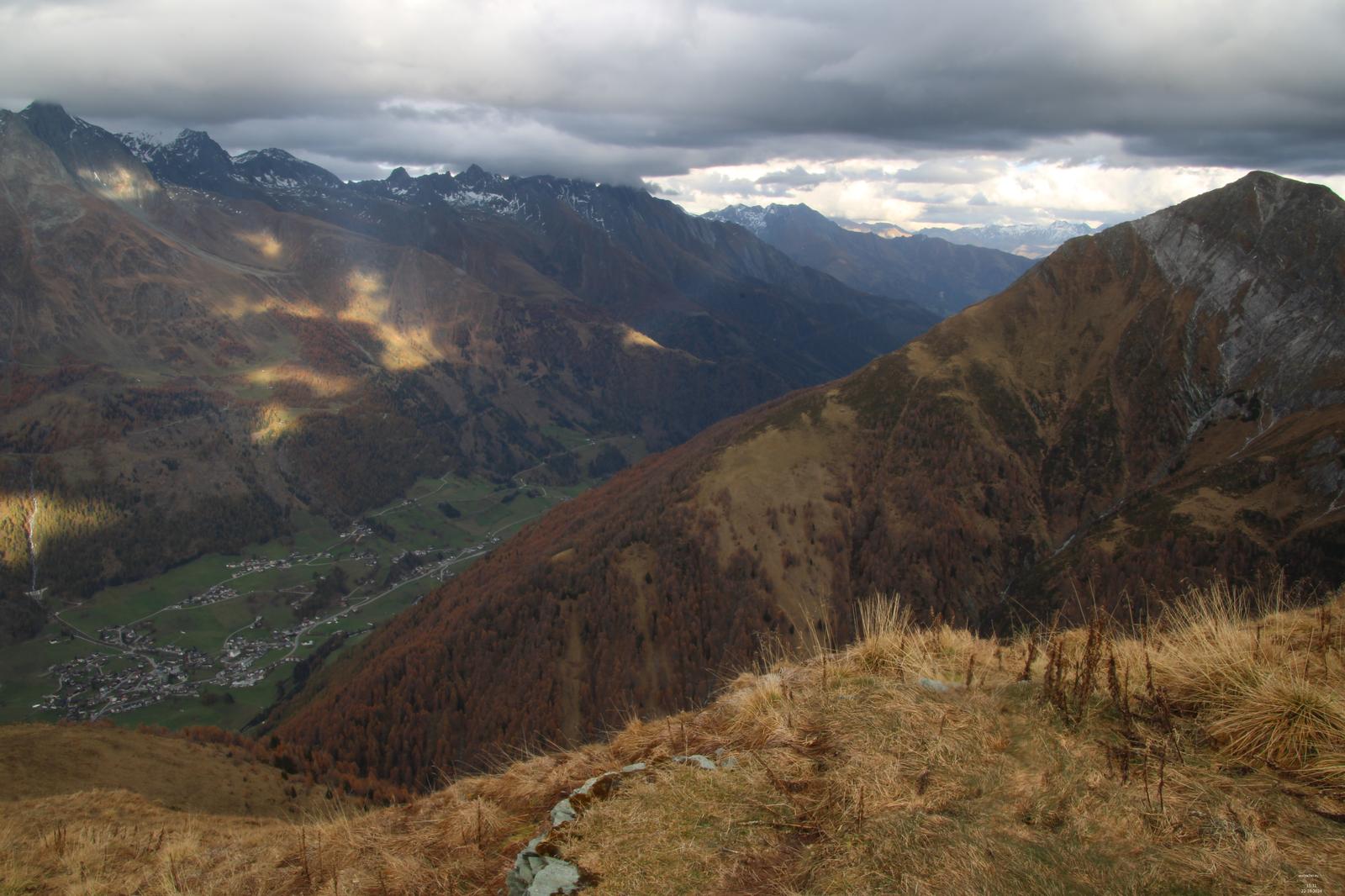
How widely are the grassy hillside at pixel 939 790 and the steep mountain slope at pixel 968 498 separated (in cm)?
8288

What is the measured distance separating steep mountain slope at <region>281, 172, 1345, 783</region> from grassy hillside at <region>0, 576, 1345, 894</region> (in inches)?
3263

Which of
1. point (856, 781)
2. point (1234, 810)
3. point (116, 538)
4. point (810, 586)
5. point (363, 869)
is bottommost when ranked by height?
point (116, 538)

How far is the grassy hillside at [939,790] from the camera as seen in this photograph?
6234 mm

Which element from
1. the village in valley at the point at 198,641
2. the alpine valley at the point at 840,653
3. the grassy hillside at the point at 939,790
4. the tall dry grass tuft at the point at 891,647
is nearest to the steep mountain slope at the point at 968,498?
the alpine valley at the point at 840,653

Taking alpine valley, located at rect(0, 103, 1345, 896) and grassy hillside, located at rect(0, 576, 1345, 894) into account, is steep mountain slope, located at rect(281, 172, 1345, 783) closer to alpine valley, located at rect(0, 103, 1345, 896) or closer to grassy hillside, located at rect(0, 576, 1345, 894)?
alpine valley, located at rect(0, 103, 1345, 896)

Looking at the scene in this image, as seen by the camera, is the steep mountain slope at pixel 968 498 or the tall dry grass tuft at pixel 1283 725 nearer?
the tall dry grass tuft at pixel 1283 725

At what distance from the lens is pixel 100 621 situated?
16788 cm

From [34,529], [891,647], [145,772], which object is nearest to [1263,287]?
[891,647]

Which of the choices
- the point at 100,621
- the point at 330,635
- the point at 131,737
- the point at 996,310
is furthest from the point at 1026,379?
the point at 100,621

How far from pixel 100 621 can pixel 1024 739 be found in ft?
717

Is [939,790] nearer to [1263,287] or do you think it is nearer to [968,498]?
[968,498]

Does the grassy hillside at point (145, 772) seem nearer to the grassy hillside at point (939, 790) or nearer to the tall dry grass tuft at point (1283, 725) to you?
the grassy hillside at point (939, 790)

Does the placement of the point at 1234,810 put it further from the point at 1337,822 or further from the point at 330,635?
the point at 330,635

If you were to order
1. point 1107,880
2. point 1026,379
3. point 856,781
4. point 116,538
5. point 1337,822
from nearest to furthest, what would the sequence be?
point 1107,880 → point 1337,822 → point 856,781 → point 1026,379 → point 116,538
